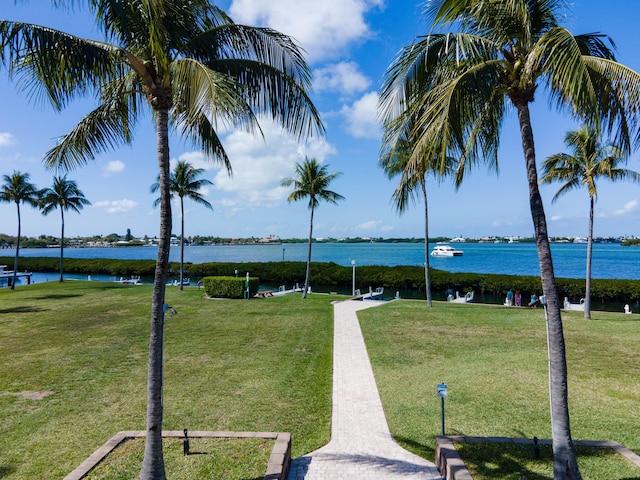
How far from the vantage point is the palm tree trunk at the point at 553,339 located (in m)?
4.42

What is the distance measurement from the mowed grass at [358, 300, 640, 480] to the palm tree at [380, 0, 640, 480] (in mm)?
1370

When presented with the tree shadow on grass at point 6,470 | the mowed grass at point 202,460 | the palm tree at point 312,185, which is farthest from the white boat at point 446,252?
the tree shadow on grass at point 6,470

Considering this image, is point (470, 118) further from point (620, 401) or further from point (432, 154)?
point (620, 401)

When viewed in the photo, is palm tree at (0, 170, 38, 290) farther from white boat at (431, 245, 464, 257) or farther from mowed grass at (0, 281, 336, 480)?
white boat at (431, 245, 464, 257)

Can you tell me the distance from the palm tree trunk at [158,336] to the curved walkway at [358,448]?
197cm

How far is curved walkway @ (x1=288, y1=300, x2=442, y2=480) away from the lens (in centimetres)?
545

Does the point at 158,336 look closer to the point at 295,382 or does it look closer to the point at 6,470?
the point at 6,470

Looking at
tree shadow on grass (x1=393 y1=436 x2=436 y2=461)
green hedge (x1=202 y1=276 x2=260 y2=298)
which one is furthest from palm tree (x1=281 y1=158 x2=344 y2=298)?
tree shadow on grass (x1=393 y1=436 x2=436 y2=461)

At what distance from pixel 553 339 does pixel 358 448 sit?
11.8 ft

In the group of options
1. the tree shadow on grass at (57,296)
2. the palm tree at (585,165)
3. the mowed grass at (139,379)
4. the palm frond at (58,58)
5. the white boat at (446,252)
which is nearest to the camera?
the palm frond at (58,58)

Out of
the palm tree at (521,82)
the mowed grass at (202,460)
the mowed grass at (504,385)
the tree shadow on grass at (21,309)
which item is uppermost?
the palm tree at (521,82)

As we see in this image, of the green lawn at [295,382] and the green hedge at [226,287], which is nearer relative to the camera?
the green lawn at [295,382]

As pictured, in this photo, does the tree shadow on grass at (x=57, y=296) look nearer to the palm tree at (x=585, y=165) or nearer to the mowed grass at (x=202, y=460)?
the mowed grass at (x=202, y=460)

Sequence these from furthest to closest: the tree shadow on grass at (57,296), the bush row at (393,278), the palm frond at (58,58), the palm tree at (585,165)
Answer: the bush row at (393,278), the tree shadow on grass at (57,296), the palm tree at (585,165), the palm frond at (58,58)
